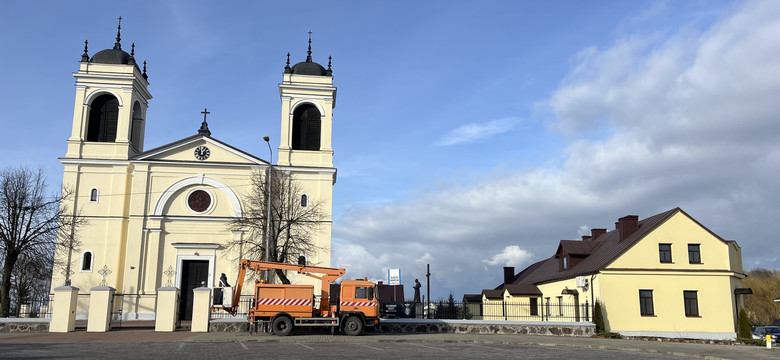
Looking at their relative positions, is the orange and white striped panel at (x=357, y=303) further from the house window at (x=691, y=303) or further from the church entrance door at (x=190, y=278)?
the house window at (x=691, y=303)

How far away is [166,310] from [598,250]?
2531 cm

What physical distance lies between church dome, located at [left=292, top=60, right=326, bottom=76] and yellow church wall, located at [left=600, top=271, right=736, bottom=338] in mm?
21552

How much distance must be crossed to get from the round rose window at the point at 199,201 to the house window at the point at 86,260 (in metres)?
6.14

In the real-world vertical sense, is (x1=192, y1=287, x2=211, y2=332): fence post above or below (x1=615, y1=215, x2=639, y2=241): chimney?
below

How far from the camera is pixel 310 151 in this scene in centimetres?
4050

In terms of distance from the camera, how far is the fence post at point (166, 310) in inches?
1076

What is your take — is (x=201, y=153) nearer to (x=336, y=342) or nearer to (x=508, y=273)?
(x=336, y=342)

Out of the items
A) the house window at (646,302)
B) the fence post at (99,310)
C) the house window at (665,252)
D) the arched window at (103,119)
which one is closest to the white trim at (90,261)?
the arched window at (103,119)

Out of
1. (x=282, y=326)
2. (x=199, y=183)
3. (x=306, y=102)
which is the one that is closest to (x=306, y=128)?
(x=306, y=102)

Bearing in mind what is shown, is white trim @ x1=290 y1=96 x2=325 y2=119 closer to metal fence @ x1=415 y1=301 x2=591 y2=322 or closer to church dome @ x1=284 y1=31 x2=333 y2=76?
church dome @ x1=284 y1=31 x2=333 y2=76

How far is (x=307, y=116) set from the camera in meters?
41.4

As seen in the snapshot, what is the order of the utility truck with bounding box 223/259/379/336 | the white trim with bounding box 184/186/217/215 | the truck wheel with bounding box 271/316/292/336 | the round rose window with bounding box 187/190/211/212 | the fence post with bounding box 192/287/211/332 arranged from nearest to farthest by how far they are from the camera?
A: the truck wheel with bounding box 271/316/292/336, the utility truck with bounding box 223/259/379/336, the fence post with bounding box 192/287/211/332, the white trim with bounding box 184/186/217/215, the round rose window with bounding box 187/190/211/212

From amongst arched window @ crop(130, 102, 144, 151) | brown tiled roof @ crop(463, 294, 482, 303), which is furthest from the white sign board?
arched window @ crop(130, 102, 144, 151)

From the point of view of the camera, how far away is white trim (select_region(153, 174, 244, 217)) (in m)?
37.9
